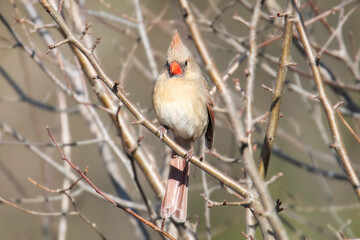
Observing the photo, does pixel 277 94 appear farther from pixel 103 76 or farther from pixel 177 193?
pixel 177 193

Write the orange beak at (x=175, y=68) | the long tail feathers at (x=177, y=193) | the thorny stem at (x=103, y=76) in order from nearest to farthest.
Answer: the thorny stem at (x=103, y=76) < the long tail feathers at (x=177, y=193) < the orange beak at (x=175, y=68)

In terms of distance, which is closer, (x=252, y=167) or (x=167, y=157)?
(x=252, y=167)

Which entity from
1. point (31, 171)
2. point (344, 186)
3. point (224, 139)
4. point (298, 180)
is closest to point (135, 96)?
point (224, 139)

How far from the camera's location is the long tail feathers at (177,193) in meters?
2.95

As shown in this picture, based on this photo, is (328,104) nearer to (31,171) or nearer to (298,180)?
(298,180)

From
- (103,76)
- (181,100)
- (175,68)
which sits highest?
(175,68)

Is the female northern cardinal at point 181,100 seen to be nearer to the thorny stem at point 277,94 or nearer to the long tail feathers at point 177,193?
the long tail feathers at point 177,193

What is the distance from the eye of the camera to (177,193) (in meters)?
3.03

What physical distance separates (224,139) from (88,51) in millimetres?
5345

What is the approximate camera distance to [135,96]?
762 centimetres

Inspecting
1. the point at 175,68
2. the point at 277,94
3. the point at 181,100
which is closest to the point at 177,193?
the point at 181,100

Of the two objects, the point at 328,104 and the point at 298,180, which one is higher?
the point at 298,180

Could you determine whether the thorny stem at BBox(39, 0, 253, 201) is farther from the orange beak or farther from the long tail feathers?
the orange beak

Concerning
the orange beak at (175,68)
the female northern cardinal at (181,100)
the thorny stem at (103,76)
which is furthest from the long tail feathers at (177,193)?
the thorny stem at (103,76)
